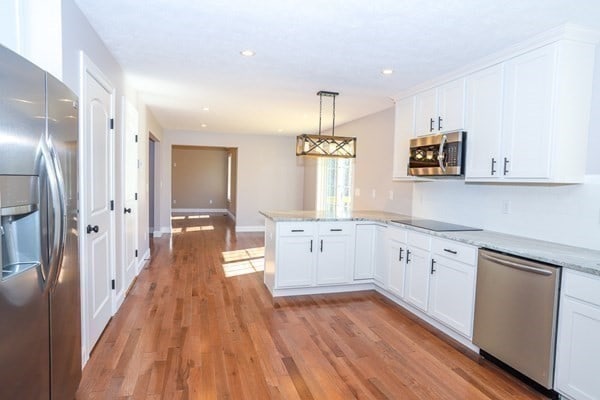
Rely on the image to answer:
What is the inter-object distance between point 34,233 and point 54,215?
121 mm

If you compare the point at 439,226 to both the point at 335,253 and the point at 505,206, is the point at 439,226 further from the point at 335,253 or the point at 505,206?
the point at 335,253

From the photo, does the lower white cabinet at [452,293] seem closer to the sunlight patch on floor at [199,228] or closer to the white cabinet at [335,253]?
the white cabinet at [335,253]

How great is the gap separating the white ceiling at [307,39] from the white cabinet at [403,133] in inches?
9.3

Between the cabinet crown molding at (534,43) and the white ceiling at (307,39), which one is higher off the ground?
the white ceiling at (307,39)

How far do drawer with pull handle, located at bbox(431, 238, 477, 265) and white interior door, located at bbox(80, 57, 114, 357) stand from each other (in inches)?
110

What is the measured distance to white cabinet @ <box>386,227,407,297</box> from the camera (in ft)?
12.2

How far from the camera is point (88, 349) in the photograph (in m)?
2.55

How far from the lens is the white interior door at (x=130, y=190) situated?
3887 mm

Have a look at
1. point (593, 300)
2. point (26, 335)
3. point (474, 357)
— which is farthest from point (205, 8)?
point (474, 357)

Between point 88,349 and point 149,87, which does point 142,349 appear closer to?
point 88,349

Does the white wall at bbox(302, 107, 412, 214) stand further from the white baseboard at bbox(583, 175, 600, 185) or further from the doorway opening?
the doorway opening

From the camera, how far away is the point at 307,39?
2.70 metres

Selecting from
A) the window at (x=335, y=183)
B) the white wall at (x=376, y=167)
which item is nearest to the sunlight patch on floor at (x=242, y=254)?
the window at (x=335, y=183)

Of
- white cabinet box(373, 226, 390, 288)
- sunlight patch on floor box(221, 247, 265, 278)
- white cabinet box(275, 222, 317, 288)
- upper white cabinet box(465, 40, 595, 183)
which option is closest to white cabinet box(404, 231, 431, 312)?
white cabinet box(373, 226, 390, 288)
